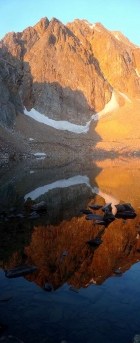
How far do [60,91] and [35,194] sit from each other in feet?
319

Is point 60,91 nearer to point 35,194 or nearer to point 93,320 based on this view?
point 35,194

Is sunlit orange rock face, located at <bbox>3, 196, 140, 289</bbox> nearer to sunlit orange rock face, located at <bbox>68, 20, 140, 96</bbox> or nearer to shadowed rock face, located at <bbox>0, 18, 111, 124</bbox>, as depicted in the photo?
shadowed rock face, located at <bbox>0, 18, 111, 124</bbox>

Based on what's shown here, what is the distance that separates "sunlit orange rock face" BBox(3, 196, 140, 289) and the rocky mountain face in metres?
87.7

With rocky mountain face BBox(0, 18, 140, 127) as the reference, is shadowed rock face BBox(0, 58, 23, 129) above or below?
below

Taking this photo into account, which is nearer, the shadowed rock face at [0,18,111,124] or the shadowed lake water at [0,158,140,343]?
the shadowed lake water at [0,158,140,343]

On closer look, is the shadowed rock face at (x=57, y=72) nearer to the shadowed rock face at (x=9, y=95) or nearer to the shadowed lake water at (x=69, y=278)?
the shadowed rock face at (x=9, y=95)

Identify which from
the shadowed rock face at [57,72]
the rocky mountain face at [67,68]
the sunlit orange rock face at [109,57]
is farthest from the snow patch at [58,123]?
the sunlit orange rock face at [109,57]

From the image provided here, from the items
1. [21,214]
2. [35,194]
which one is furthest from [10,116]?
[21,214]

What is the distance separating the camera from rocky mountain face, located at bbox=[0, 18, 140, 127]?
357 feet

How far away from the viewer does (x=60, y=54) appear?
119m

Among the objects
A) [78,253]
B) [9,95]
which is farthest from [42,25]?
[78,253]

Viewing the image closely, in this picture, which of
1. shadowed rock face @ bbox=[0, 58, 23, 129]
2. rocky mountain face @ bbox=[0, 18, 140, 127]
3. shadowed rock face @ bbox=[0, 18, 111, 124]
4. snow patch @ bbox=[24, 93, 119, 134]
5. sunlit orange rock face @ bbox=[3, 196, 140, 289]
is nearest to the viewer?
sunlit orange rock face @ bbox=[3, 196, 140, 289]

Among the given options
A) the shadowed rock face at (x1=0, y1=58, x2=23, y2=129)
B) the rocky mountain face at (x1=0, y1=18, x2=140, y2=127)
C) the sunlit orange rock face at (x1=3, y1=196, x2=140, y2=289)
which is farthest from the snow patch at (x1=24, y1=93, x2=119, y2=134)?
the sunlit orange rock face at (x1=3, y1=196, x2=140, y2=289)

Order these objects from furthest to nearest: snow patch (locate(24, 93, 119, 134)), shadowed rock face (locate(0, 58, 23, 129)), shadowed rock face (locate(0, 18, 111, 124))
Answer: shadowed rock face (locate(0, 18, 111, 124)) < snow patch (locate(24, 93, 119, 134)) < shadowed rock face (locate(0, 58, 23, 129))
